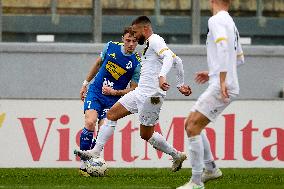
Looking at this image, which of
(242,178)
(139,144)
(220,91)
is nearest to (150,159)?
(139,144)

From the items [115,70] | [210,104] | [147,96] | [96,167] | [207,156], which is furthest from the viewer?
[115,70]

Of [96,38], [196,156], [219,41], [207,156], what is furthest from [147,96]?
[96,38]

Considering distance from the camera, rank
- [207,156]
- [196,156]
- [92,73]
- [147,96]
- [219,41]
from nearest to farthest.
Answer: [219,41] < [196,156] < [207,156] < [147,96] < [92,73]

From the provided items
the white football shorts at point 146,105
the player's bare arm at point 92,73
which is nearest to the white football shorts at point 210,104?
the white football shorts at point 146,105

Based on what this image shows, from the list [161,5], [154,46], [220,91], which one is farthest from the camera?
[161,5]

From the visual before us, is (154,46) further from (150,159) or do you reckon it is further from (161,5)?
(161,5)

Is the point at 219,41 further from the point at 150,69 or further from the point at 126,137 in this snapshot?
the point at 126,137

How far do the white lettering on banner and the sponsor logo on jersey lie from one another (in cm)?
305

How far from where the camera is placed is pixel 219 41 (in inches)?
436

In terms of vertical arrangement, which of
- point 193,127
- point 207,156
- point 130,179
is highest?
point 193,127

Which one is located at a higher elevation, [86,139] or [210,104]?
[210,104]

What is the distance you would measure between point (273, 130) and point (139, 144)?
91.9 inches

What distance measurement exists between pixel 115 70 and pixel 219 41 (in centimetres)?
467

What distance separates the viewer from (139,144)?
18.6m
